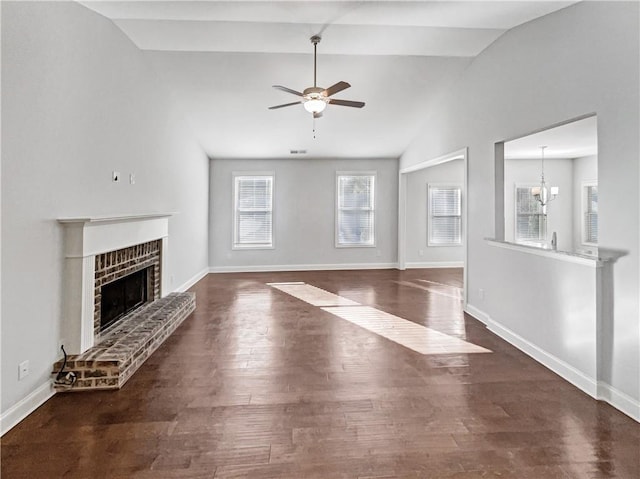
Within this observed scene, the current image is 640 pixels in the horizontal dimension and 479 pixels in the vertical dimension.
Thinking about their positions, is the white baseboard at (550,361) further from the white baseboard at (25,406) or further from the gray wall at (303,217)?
the gray wall at (303,217)

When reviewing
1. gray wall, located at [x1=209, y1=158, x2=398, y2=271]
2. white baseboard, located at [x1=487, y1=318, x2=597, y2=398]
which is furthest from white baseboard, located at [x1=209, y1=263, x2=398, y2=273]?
white baseboard, located at [x1=487, y1=318, x2=597, y2=398]

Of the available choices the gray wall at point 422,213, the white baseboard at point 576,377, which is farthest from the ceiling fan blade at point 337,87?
the gray wall at point 422,213

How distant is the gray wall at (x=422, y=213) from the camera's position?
8.72m

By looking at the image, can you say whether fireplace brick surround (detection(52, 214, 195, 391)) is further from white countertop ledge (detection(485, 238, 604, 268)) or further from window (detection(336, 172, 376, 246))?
window (detection(336, 172, 376, 246))

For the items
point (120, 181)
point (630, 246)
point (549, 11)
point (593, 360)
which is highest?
point (549, 11)

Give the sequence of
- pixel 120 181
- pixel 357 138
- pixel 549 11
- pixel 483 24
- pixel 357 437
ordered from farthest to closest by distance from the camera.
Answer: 1. pixel 357 138
2. pixel 120 181
3. pixel 483 24
4. pixel 549 11
5. pixel 357 437

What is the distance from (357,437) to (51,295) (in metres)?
2.42

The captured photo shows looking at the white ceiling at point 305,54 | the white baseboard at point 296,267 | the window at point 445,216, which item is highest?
the white ceiling at point 305,54

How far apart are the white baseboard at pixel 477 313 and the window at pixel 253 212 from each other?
4886mm

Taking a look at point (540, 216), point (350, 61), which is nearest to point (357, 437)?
point (350, 61)

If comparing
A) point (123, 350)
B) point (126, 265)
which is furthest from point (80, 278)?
point (126, 265)

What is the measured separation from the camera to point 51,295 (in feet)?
8.68

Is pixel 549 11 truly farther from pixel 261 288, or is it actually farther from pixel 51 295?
pixel 261 288

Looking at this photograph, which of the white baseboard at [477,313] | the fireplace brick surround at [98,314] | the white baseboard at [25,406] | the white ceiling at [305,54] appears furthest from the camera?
the white baseboard at [477,313]
